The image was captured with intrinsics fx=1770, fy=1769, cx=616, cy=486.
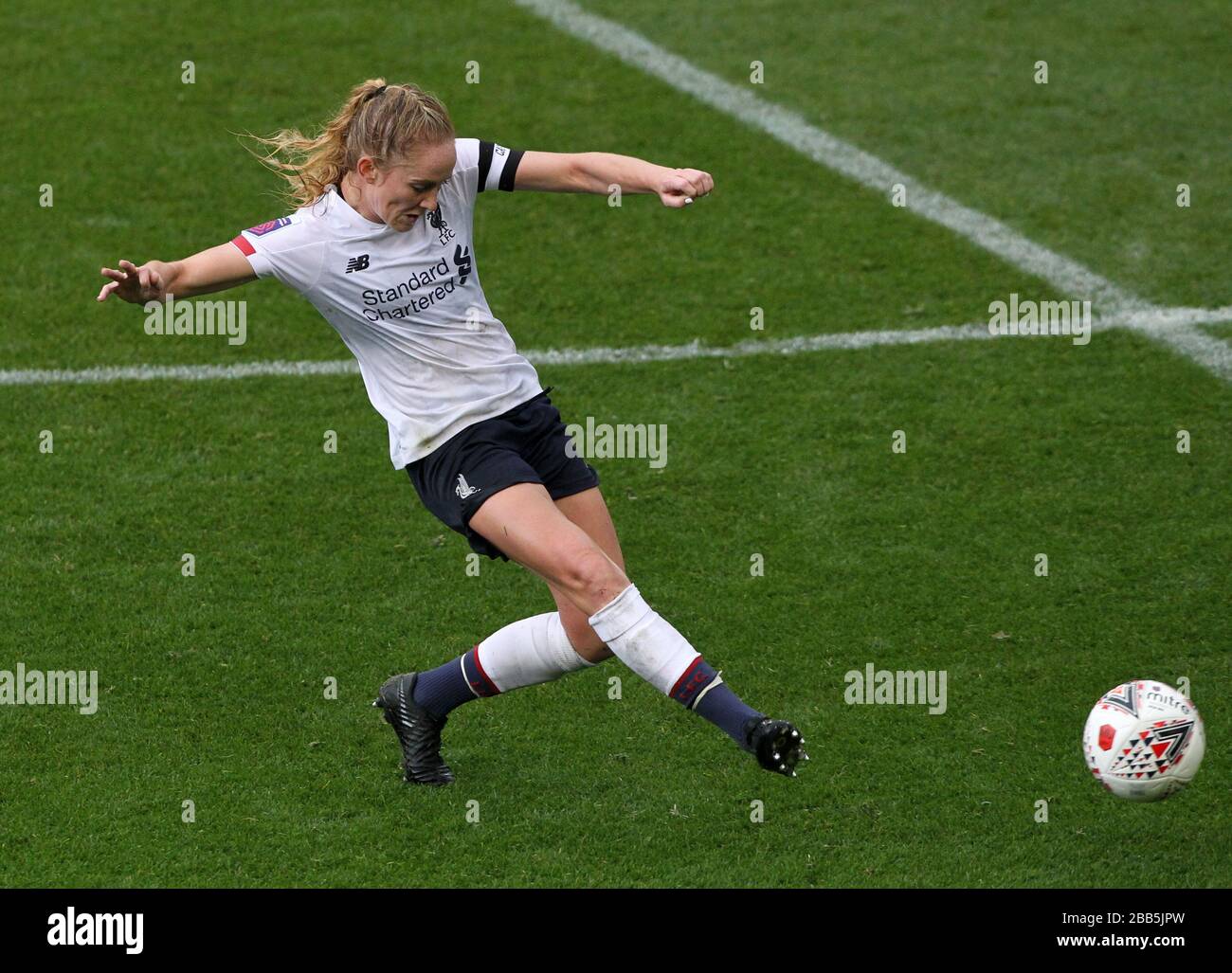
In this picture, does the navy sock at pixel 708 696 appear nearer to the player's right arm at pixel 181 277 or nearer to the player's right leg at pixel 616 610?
the player's right leg at pixel 616 610

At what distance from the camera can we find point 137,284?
4.87m

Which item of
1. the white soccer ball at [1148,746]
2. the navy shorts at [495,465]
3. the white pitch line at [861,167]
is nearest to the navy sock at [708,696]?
the navy shorts at [495,465]

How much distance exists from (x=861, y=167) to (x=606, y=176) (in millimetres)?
5816

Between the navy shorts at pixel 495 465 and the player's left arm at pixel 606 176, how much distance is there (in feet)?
2.18

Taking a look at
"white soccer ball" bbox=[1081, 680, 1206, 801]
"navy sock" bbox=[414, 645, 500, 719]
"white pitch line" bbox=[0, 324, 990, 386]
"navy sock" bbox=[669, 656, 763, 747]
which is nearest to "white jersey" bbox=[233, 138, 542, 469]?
"navy sock" bbox=[414, 645, 500, 719]

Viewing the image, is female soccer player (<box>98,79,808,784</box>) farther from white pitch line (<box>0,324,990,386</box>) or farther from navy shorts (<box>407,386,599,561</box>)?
white pitch line (<box>0,324,990,386</box>)

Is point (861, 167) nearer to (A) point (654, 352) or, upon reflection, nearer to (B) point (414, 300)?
(A) point (654, 352)

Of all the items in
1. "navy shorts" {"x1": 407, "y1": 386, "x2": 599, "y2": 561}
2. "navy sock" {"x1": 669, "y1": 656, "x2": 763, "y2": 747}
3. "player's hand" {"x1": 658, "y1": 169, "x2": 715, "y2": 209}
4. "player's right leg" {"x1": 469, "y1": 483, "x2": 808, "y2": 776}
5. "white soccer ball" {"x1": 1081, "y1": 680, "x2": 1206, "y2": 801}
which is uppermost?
"player's hand" {"x1": 658, "y1": 169, "x2": 715, "y2": 209}

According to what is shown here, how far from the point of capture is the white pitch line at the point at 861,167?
9.25 m

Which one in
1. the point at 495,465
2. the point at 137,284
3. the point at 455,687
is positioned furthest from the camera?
the point at 455,687

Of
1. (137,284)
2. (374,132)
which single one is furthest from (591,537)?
(137,284)

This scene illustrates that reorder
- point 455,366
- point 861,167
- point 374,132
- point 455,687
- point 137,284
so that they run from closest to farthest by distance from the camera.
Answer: point 137,284, point 374,132, point 455,366, point 455,687, point 861,167

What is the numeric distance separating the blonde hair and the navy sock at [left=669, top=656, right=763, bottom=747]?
1.70m

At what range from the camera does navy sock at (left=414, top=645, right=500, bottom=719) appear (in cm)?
573
